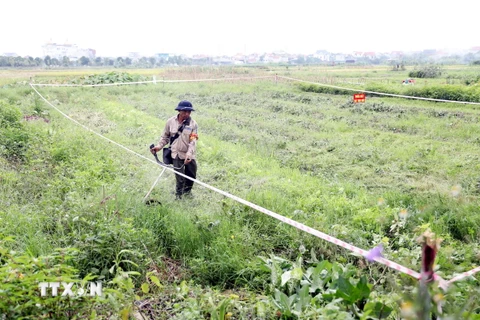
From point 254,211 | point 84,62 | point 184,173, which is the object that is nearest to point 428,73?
point 184,173

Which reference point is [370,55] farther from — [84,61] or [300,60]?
[84,61]

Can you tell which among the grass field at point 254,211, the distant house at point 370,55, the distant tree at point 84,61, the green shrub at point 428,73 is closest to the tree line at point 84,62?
the distant tree at point 84,61

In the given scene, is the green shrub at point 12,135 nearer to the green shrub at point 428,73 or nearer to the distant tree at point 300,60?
the green shrub at point 428,73

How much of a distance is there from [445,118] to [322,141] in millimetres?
4740

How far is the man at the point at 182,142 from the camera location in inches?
223

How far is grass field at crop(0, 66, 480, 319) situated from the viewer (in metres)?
3.07

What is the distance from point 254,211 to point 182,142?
5.14ft

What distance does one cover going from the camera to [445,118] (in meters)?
12.0

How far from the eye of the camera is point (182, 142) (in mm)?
5785

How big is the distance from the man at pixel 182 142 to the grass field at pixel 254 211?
1.01 feet

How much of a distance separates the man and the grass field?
31 centimetres

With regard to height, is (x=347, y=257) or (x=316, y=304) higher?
(x=316, y=304)

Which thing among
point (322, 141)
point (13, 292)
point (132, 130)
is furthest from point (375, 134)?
point (13, 292)

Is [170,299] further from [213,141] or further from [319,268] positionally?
[213,141]
